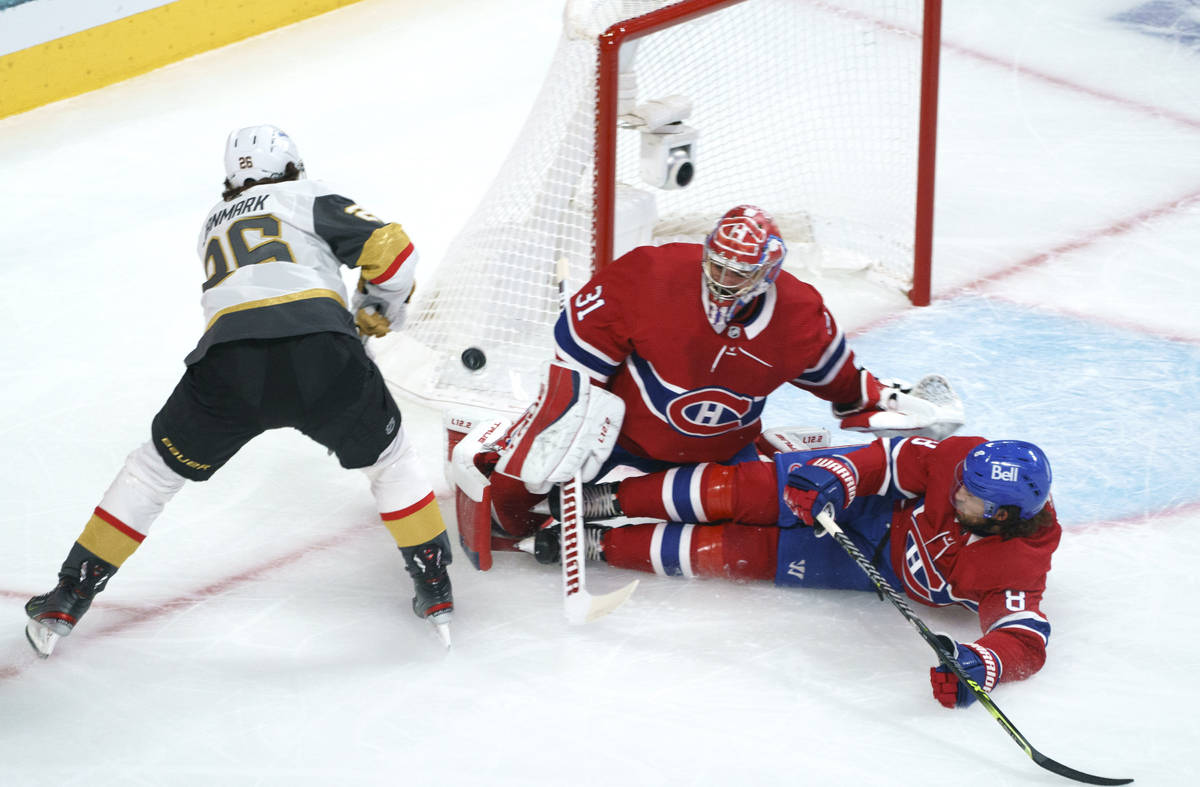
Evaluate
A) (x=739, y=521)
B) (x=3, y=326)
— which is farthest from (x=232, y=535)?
(x=3, y=326)

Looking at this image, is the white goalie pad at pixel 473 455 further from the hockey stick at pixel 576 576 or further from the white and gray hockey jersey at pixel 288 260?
the white and gray hockey jersey at pixel 288 260

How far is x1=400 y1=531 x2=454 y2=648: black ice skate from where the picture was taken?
112 inches

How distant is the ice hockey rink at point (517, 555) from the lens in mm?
2600

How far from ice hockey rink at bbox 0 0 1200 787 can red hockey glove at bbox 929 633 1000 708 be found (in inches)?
2.1

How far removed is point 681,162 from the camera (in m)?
3.87

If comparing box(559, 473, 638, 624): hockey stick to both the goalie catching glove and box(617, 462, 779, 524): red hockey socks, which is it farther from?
the goalie catching glove

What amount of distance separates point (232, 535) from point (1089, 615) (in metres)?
1.88

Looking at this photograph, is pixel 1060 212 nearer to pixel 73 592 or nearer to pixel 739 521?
pixel 739 521

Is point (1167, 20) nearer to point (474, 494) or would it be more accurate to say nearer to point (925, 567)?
point (925, 567)

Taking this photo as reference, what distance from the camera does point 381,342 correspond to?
4.04 meters

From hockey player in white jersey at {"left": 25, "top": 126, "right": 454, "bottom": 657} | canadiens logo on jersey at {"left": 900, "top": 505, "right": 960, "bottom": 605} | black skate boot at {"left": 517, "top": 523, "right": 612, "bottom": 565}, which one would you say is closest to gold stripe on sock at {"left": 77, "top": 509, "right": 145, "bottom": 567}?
hockey player in white jersey at {"left": 25, "top": 126, "right": 454, "bottom": 657}

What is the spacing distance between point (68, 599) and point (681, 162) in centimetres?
195

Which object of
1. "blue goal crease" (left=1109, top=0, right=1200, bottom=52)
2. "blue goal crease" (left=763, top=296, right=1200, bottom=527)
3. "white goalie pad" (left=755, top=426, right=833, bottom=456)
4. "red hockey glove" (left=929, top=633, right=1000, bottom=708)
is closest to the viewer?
"red hockey glove" (left=929, top=633, right=1000, bottom=708)

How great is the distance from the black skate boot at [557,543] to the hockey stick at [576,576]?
10cm
